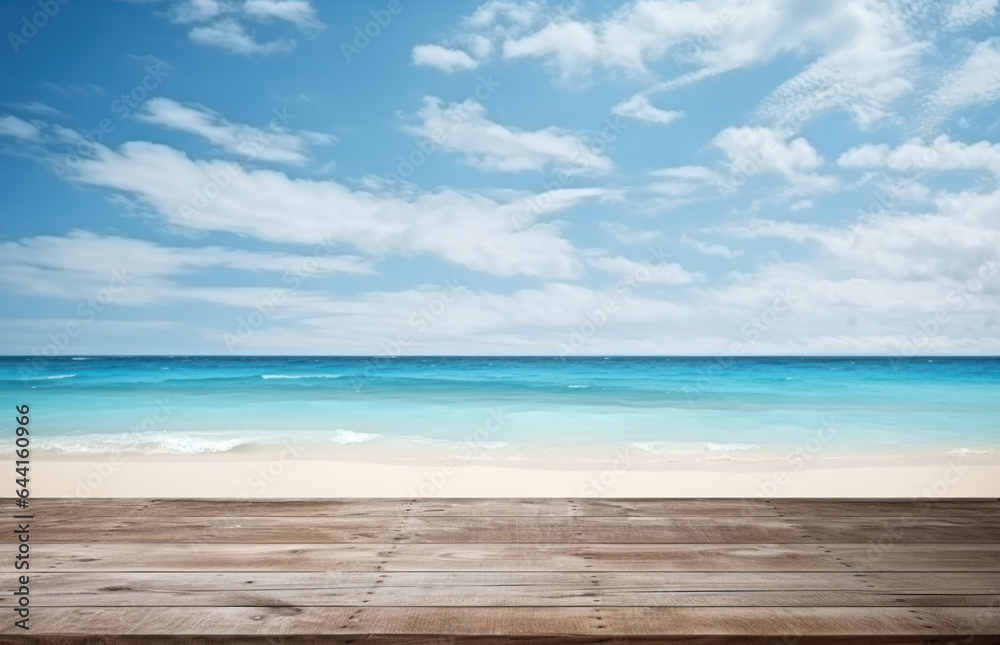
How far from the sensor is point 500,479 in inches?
271

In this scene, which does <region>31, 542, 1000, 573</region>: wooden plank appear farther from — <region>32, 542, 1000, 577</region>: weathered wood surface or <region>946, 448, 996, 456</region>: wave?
<region>946, 448, 996, 456</region>: wave

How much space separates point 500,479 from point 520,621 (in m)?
5.06

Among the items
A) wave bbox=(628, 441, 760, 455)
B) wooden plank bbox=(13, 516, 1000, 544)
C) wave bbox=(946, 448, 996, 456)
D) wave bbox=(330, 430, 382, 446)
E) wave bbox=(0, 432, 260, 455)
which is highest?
wooden plank bbox=(13, 516, 1000, 544)

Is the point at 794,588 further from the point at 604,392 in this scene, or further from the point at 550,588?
the point at 604,392

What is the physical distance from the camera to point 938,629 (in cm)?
183

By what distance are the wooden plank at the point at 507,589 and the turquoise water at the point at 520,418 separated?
6.54 meters

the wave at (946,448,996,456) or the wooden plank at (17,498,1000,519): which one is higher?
the wooden plank at (17,498,1000,519)

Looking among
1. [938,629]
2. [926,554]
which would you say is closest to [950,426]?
[926,554]

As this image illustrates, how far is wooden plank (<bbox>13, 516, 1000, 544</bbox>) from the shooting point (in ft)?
9.00

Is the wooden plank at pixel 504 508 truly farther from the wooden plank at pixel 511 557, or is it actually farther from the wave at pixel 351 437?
the wave at pixel 351 437

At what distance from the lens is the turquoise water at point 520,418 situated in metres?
9.89

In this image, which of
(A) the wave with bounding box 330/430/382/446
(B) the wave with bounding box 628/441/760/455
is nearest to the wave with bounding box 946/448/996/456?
(B) the wave with bounding box 628/441/760/455

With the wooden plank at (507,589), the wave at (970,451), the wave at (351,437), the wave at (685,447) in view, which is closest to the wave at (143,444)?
the wave at (351,437)

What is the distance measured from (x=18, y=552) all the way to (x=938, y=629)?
3.27 metres
